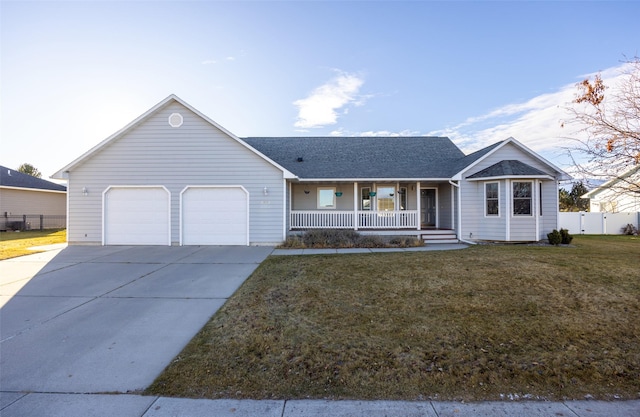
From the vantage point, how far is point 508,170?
12391 millimetres

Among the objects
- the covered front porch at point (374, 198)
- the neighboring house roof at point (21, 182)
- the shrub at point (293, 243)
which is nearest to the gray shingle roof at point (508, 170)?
the covered front porch at point (374, 198)

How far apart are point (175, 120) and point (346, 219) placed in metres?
9.09

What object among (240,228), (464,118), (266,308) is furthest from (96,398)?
(464,118)

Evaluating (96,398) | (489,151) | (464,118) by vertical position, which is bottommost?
(96,398)

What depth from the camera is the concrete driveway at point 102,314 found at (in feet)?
11.0

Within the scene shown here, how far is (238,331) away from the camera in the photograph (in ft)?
14.3

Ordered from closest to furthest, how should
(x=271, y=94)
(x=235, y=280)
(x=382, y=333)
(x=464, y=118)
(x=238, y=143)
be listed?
1. (x=382, y=333)
2. (x=235, y=280)
3. (x=238, y=143)
4. (x=271, y=94)
5. (x=464, y=118)

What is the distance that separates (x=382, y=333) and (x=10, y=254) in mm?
13854

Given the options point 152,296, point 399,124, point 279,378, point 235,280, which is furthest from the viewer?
point 399,124

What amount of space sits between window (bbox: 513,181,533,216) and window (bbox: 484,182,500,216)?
644mm

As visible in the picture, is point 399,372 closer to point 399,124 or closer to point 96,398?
point 96,398

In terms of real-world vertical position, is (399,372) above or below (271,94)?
below

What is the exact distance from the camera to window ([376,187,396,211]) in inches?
623

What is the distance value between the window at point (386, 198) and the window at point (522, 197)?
5.60 metres
